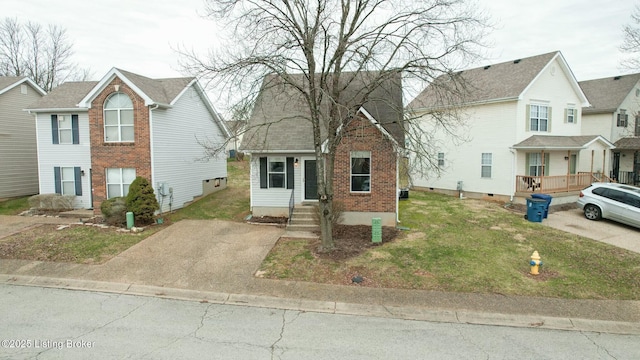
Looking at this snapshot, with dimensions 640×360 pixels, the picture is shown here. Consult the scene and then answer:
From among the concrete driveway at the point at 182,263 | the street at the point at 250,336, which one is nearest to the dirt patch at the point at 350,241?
the concrete driveway at the point at 182,263

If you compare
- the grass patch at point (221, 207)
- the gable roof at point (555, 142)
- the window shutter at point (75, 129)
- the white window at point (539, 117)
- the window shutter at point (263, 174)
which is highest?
the white window at point (539, 117)

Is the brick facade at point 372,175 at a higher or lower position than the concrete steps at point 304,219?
higher

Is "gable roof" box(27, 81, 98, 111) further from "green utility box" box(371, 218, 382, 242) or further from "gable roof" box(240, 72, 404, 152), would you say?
"green utility box" box(371, 218, 382, 242)

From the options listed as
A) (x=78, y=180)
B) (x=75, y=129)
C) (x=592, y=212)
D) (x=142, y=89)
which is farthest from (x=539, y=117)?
(x=78, y=180)

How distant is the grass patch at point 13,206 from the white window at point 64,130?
3903mm

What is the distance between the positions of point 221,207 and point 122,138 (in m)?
5.65

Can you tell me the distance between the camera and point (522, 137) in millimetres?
19578

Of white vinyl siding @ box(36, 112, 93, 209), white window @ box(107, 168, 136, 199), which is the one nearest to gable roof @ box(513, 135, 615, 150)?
white window @ box(107, 168, 136, 199)

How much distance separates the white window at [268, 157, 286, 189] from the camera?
15.6 meters

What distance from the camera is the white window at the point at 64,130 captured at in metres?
18.0

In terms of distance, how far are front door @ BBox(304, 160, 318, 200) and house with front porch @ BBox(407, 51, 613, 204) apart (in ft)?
22.8

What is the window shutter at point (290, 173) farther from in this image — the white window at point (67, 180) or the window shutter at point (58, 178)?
the window shutter at point (58, 178)

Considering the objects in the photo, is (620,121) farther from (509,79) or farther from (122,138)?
(122,138)

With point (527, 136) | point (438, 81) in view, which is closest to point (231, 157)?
point (527, 136)
